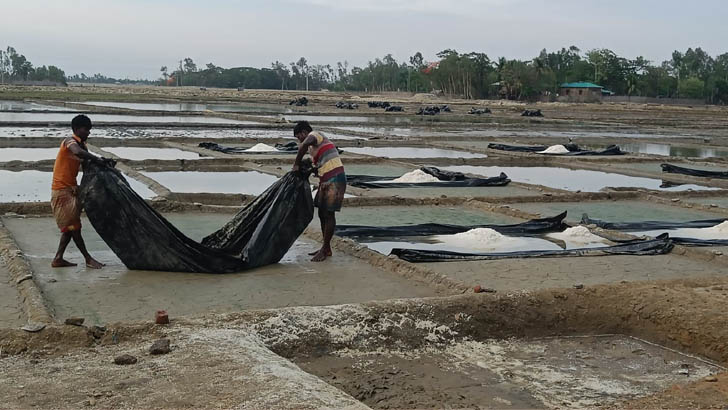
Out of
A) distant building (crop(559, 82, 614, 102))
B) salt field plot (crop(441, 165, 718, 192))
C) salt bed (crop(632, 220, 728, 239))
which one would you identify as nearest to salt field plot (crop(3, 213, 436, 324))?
salt bed (crop(632, 220, 728, 239))

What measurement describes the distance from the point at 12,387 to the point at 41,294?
1967 millimetres

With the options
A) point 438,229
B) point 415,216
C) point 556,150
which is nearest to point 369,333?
point 438,229

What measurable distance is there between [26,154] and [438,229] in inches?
384

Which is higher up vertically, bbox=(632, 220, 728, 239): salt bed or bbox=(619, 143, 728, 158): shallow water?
bbox=(632, 220, 728, 239): salt bed

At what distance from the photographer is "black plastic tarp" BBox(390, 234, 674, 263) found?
6902 mm

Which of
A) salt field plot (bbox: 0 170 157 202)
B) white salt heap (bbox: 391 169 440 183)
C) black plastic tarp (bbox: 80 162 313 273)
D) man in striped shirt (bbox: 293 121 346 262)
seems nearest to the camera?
black plastic tarp (bbox: 80 162 313 273)

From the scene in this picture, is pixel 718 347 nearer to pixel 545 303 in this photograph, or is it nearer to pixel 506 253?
pixel 545 303

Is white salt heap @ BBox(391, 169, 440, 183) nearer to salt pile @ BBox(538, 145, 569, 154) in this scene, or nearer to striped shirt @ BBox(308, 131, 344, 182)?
striped shirt @ BBox(308, 131, 344, 182)

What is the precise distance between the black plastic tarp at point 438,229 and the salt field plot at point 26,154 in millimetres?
8238

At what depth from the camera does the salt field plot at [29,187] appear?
10117 millimetres

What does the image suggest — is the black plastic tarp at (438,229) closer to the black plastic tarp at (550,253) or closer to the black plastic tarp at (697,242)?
the black plastic tarp at (550,253)

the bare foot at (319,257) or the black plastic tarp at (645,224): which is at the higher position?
the bare foot at (319,257)

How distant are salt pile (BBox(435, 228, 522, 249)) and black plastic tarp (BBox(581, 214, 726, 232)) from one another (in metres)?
1.51

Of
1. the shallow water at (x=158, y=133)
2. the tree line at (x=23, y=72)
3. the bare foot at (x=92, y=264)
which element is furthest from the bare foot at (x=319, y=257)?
the tree line at (x=23, y=72)
